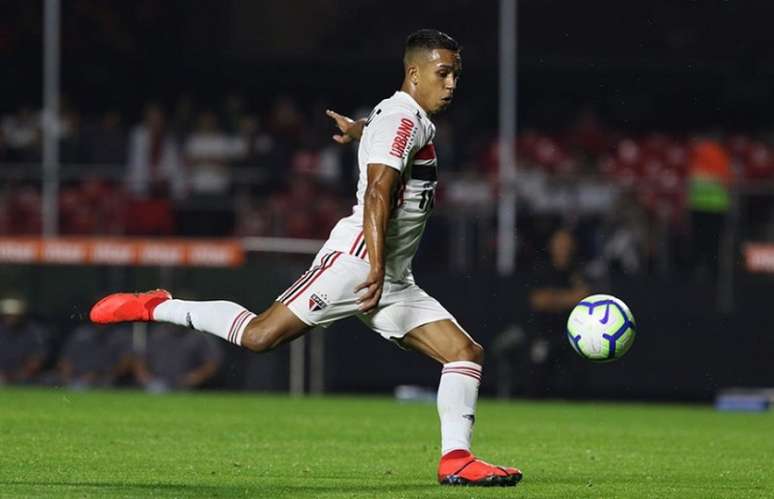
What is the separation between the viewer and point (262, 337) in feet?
27.1

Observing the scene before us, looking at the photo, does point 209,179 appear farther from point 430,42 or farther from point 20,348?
point 430,42

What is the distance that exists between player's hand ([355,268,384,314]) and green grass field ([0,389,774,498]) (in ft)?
2.76

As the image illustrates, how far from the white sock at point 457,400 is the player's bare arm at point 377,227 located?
1.95 feet

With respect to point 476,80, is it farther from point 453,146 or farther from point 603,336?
point 603,336

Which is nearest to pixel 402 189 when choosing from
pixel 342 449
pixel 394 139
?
pixel 394 139

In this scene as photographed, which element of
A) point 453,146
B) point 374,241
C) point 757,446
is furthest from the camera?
point 453,146

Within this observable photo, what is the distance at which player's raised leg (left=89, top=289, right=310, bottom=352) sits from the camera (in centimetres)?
827

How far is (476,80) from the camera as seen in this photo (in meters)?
30.7

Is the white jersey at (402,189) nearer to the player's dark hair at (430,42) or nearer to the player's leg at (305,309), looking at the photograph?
the player's leg at (305,309)

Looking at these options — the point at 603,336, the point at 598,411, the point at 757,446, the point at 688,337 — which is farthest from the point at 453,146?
the point at 603,336

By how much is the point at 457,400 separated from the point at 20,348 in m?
12.3

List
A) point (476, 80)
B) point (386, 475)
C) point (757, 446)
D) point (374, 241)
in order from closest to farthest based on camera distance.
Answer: point (374, 241), point (386, 475), point (757, 446), point (476, 80)

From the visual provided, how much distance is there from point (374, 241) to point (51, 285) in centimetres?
1291

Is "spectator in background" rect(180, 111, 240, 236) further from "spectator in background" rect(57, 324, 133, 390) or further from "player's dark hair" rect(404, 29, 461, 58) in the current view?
"player's dark hair" rect(404, 29, 461, 58)
